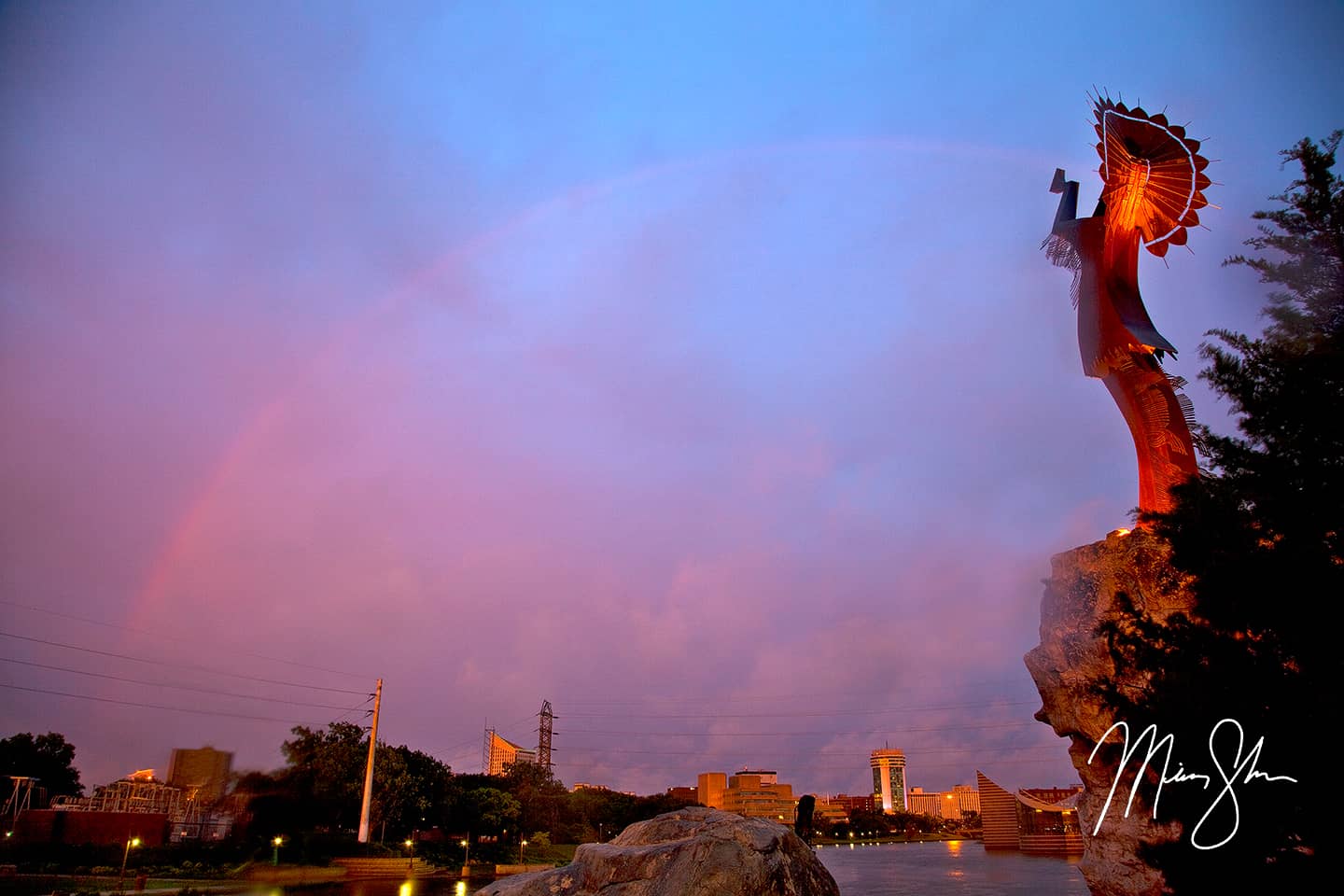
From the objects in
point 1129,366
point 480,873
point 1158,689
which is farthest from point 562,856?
point 1158,689

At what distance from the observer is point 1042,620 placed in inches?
1280

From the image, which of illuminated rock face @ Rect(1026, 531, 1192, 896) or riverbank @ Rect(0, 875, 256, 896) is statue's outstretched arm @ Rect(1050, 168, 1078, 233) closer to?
illuminated rock face @ Rect(1026, 531, 1192, 896)

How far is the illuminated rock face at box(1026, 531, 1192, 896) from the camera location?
1055 inches

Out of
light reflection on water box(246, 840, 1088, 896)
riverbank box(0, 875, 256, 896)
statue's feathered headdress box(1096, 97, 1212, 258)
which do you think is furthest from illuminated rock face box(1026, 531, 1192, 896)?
riverbank box(0, 875, 256, 896)

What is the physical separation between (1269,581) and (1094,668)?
22.3 m

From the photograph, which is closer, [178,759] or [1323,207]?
[1323,207]

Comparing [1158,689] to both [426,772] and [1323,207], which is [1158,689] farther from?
[426,772]

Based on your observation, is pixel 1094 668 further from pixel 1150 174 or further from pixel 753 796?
pixel 753 796

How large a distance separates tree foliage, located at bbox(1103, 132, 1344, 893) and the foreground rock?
8.03 meters

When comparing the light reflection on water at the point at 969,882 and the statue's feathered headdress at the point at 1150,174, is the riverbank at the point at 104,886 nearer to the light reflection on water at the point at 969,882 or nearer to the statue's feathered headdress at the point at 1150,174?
the light reflection on water at the point at 969,882

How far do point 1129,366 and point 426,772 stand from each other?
69.1 meters

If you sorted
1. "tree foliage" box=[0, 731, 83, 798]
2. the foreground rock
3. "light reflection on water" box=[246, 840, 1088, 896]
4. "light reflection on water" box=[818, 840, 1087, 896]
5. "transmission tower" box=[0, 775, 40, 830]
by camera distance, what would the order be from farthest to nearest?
"tree foliage" box=[0, 731, 83, 798]
"transmission tower" box=[0, 775, 40, 830]
"light reflection on water" box=[818, 840, 1087, 896]
"light reflection on water" box=[246, 840, 1088, 896]
the foreground rock

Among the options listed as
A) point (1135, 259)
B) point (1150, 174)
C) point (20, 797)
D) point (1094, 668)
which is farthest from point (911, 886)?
point (20, 797)

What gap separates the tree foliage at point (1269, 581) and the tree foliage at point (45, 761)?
88161 mm
